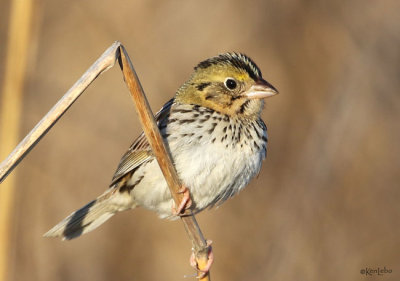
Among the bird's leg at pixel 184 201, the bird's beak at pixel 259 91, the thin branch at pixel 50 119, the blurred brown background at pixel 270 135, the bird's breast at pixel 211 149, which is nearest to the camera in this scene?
the thin branch at pixel 50 119

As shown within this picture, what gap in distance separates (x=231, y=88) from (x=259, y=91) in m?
0.18

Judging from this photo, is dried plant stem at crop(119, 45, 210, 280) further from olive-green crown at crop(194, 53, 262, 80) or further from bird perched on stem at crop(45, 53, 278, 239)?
olive-green crown at crop(194, 53, 262, 80)

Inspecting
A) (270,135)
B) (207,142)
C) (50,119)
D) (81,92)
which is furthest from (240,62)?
(270,135)

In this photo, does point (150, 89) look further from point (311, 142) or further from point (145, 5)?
point (311, 142)

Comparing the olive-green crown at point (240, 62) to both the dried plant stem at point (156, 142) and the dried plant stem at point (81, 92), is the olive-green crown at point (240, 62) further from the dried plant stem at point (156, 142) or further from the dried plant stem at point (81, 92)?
the dried plant stem at point (81, 92)

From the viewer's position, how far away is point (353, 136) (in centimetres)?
610

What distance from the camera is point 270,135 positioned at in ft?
21.4

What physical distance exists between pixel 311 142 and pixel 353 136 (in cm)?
55

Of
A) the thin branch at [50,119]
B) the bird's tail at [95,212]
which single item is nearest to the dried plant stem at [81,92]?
the thin branch at [50,119]

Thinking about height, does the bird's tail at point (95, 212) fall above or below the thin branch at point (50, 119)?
below

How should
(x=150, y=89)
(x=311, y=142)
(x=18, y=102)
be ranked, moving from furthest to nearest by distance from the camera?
(x=150, y=89), (x=311, y=142), (x=18, y=102)

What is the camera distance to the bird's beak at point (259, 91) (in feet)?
12.7

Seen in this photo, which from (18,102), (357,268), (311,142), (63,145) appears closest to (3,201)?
(18,102)

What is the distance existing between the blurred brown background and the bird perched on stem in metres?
1.79
